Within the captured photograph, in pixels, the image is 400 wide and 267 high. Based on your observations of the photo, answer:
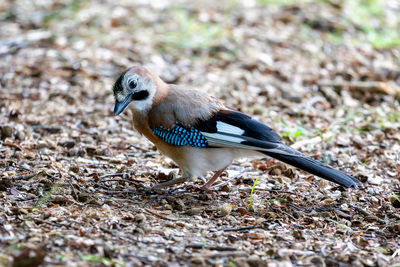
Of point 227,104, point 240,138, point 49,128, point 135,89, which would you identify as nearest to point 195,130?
point 240,138

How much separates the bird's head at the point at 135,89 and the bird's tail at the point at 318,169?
3.72 ft

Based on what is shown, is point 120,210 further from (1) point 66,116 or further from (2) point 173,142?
(1) point 66,116

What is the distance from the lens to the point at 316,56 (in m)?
9.56

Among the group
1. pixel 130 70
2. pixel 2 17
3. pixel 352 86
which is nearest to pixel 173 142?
pixel 130 70

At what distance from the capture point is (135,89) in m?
5.11

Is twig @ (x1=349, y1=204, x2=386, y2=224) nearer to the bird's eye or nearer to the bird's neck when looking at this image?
the bird's neck

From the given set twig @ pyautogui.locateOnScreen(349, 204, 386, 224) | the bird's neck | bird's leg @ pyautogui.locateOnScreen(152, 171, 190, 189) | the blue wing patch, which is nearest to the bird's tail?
twig @ pyautogui.locateOnScreen(349, 204, 386, 224)

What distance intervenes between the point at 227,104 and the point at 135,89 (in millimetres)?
2645

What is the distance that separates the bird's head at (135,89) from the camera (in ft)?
16.6

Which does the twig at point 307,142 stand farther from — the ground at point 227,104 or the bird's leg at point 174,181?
the bird's leg at point 174,181

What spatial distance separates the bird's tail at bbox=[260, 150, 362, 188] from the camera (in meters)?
4.79

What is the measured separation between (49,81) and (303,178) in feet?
13.0

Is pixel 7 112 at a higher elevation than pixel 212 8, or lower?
lower

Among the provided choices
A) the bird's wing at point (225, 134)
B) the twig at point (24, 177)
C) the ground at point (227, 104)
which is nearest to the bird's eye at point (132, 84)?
the bird's wing at point (225, 134)
